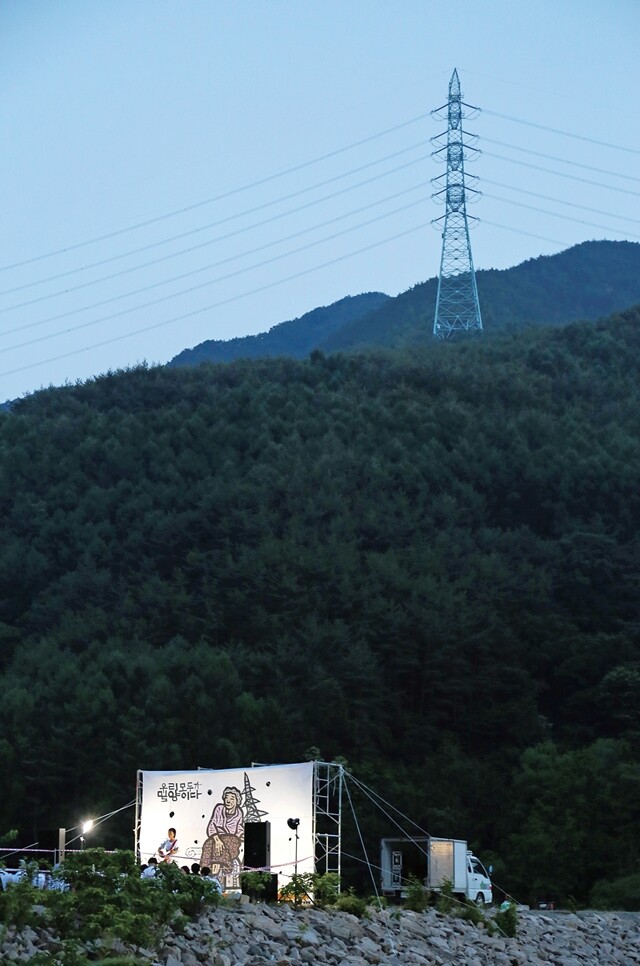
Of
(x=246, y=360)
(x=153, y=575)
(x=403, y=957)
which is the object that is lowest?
(x=403, y=957)

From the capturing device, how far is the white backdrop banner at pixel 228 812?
69.5ft

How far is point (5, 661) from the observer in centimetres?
5253

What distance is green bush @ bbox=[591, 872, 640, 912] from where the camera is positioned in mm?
32287

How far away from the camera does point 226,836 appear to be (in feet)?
70.9

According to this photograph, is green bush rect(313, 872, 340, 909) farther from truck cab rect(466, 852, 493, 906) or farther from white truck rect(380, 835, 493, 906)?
truck cab rect(466, 852, 493, 906)

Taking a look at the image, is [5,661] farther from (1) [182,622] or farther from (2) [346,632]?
Answer: (2) [346,632]

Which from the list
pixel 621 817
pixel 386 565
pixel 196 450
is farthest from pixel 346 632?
pixel 196 450

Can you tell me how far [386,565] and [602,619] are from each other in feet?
27.5

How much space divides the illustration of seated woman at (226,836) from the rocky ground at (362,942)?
305 cm

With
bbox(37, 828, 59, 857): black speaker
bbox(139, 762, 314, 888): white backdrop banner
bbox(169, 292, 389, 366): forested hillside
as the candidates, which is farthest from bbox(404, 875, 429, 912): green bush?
bbox(169, 292, 389, 366): forested hillside

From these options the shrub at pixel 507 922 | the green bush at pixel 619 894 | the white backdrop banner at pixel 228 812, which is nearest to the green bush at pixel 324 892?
the white backdrop banner at pixel 228 812

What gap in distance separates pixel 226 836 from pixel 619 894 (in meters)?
15.1

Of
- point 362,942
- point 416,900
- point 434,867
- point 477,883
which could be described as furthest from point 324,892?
point 477,883

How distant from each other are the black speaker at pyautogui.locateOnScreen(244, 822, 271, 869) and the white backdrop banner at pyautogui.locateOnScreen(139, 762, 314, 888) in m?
1.38
